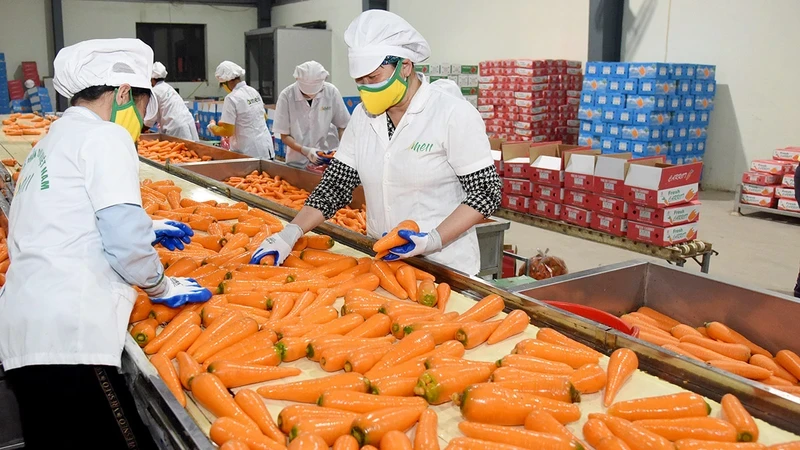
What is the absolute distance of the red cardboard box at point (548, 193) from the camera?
6402 millimetres

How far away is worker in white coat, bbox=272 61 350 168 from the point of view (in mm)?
6082

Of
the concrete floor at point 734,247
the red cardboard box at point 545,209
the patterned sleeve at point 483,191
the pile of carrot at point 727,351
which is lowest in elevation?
the concrete floor at point 734,247

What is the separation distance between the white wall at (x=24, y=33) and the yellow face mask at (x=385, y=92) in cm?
1528

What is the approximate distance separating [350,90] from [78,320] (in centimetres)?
1421

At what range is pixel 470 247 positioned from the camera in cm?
277

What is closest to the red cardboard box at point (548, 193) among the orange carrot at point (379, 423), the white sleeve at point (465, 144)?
the white sleeve at point (465, 144)

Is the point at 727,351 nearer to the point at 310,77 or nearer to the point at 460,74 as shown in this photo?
the point at 310,77

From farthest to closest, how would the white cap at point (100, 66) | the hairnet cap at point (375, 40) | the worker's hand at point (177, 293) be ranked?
the hairnet cap at point (375, 40)
the worker's hand at point (177, 293)
the white cap at point (100, 66)

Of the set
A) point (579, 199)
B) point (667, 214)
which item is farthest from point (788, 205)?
point (667, 214)

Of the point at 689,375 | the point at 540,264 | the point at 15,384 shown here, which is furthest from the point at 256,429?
the point at 540,264

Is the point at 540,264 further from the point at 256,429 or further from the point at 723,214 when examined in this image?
the point at 723,214

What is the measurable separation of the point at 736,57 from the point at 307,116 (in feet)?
19.9

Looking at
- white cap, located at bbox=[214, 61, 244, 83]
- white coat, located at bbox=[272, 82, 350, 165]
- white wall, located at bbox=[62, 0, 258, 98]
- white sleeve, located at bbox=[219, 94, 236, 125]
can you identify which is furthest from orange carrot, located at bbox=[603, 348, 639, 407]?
white wall, located at bbox=[62, 0, 258, 98]

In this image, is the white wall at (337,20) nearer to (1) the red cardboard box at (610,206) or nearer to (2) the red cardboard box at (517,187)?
(2) the red cardboard box at (517,187)
